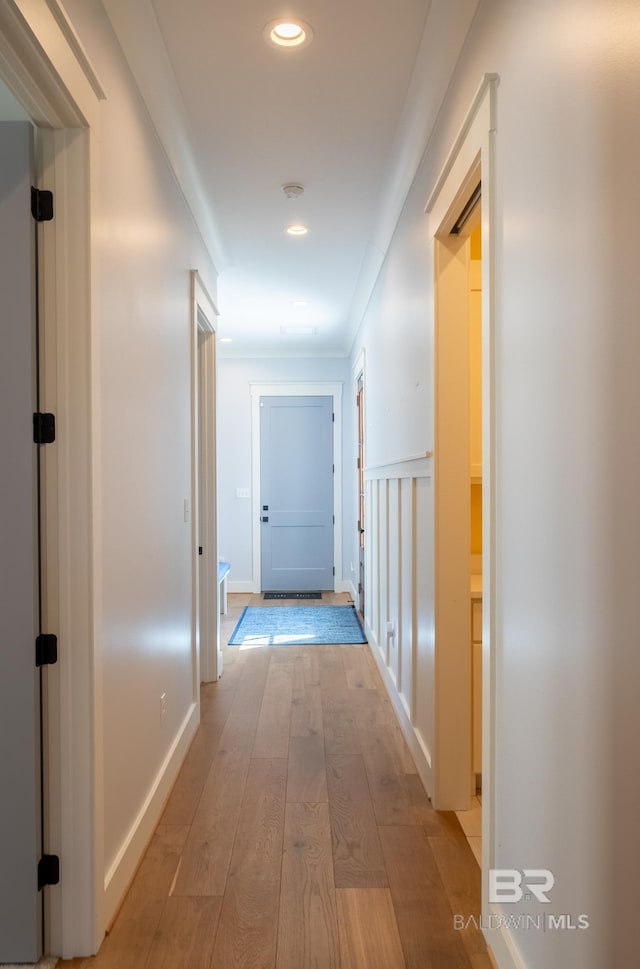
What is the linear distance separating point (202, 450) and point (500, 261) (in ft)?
8.50

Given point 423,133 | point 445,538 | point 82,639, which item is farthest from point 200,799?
point 423,133

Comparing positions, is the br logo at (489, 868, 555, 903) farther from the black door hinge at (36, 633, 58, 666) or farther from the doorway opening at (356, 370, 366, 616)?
the doorway opening at (356, 370, 366, 616)

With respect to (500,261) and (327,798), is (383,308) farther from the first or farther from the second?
(327,798)

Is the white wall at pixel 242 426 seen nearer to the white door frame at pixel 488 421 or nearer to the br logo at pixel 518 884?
the white door frame at pixel 488 421

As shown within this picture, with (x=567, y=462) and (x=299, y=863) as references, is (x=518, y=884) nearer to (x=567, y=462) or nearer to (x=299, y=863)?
(x=299, y=863)

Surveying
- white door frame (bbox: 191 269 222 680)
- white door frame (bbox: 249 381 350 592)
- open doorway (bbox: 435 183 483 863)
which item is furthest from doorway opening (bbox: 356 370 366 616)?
open doorway (bbox: 435 183 483 863)

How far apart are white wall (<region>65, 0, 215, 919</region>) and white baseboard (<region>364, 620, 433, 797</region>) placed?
1032 millimetres

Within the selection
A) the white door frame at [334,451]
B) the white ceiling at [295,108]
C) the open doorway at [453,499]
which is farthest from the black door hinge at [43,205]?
the white door frame at [334,451]

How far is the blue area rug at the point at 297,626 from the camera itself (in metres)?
4.84

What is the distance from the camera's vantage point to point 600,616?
1.00m

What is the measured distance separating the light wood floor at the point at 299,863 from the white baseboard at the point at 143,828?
0.04 meters

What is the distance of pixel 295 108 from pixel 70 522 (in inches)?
73.6

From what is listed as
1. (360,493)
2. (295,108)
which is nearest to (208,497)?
(295,108)

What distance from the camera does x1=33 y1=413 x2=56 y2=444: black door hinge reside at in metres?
1.56
